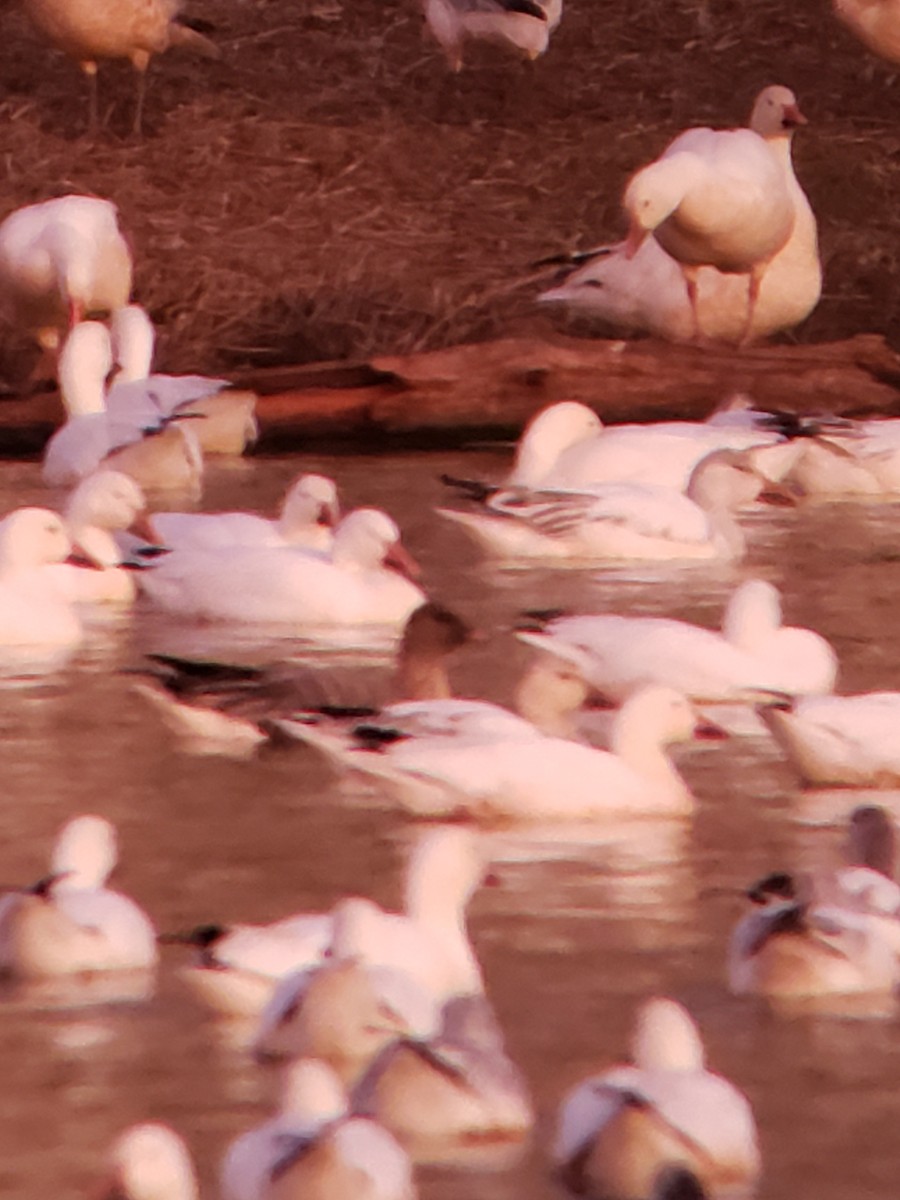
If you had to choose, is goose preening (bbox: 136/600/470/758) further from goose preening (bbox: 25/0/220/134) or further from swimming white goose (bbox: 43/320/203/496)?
goose preening (bbox: 25/0/220/134)

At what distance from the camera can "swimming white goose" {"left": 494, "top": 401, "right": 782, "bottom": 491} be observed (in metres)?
13.7

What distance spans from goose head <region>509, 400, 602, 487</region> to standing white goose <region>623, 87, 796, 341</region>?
98.0 inches

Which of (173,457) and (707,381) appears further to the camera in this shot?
(707,381)

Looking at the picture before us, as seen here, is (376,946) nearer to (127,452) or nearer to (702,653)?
(702,653)

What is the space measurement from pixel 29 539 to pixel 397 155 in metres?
8.30

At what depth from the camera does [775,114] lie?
704 inches

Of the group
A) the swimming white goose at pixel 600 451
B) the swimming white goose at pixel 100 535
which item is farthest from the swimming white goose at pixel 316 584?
the swimming white goose at pixel 600 451

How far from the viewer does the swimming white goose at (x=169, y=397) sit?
15188mm

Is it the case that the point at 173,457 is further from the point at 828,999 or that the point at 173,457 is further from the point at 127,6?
the point at 828,999

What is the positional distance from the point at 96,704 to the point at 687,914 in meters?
2.86

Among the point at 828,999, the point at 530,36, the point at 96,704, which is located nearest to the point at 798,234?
the point at 530,36

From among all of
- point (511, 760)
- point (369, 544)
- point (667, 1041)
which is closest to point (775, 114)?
point (369, 544)

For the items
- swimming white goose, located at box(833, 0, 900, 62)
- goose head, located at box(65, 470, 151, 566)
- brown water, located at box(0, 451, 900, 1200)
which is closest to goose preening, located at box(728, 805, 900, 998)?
brown water, located at box(0, 451, 900, 1200)

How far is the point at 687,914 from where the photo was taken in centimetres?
744
